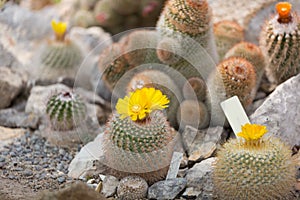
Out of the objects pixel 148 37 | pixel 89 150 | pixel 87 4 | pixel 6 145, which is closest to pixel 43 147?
pixel 6 145

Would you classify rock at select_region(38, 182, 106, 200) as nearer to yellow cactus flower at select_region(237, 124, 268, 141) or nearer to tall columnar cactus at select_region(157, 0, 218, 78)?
yellow cactus flower at select_region(237, 124, 268, 141)

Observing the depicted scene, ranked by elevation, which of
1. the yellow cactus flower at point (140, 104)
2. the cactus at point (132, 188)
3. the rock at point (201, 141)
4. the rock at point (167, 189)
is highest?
the yellow cactus flower at point (140, 104)

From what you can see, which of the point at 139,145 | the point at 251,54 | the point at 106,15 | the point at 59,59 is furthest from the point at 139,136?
the point at 106,15

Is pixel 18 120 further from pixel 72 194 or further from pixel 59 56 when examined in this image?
pixel 72 194

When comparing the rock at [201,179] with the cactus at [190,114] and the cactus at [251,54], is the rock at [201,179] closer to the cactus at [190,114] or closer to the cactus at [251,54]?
the cactus at [190,114]

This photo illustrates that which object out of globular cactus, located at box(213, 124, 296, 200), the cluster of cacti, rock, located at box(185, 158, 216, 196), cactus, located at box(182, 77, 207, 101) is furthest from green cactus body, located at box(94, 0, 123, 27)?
globular cactus, located at box(213, 124, 296, 200)

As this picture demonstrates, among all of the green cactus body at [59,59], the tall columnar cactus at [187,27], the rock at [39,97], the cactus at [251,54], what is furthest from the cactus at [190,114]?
the green cactus body at [59,59]
